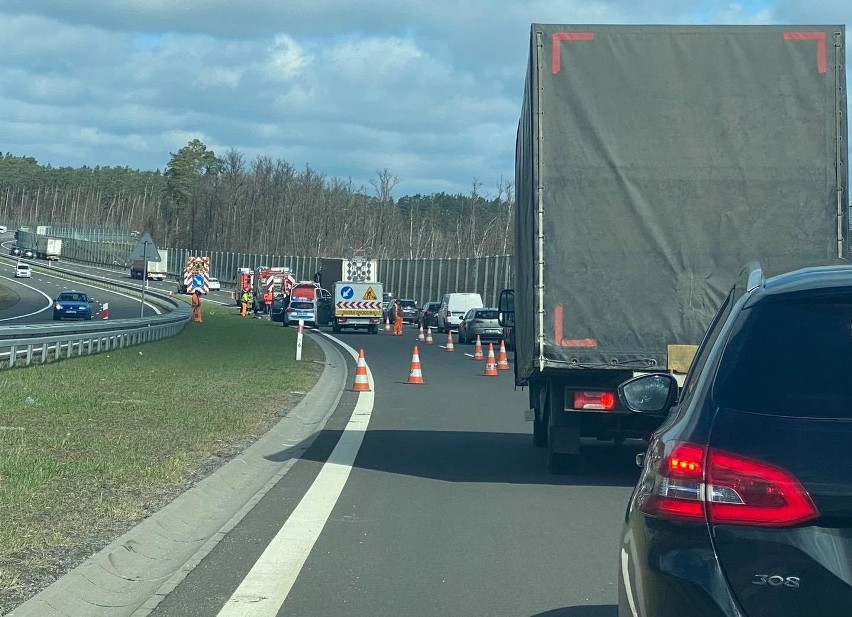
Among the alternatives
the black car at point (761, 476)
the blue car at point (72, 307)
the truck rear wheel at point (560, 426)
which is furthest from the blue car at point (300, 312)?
the black car at point (761, 476)

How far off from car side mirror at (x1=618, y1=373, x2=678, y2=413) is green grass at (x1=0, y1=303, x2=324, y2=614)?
307cm

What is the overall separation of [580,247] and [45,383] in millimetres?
11065

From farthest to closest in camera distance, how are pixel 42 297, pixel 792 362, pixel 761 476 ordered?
pixel 42 297
pixel 792 362
pixel 761 476

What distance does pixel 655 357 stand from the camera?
10156 mm

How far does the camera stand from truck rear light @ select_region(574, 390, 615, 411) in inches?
410

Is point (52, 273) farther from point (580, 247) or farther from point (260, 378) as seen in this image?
point (580, 247)

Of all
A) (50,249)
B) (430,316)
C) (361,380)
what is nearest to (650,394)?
(361,380)

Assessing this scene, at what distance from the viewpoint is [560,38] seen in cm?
1015

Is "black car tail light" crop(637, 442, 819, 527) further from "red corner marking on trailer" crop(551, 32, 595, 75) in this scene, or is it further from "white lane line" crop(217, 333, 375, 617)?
"red corner marking on trailer" crop(551, 32, 595, 75)

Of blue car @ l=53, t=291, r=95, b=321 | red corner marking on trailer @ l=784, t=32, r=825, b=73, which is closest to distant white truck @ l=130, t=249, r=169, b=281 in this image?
blue car @ l=53, t=291, r=95, b=321

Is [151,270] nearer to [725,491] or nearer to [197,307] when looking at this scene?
[197,307]

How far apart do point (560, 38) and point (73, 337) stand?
19.4 metres

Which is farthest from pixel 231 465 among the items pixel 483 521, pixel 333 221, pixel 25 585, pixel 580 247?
pixel 333 221

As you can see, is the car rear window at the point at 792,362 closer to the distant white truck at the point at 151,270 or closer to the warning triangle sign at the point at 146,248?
the warning triangle sign at the point at 146,248
